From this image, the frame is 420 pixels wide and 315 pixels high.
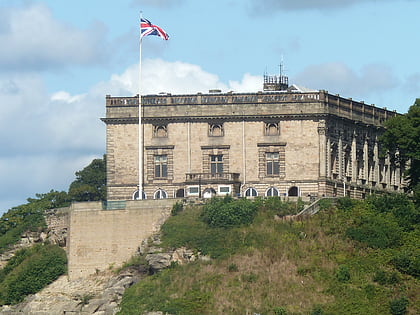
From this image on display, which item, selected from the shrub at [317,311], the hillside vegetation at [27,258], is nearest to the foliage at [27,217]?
the hillside vegetation at [27,258]

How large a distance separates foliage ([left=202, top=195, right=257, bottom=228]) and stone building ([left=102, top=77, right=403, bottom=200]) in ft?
24.0

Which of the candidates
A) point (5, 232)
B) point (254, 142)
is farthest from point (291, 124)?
point (5, 232)

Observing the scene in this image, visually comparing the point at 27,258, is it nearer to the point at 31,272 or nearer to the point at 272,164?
the point at 31,272

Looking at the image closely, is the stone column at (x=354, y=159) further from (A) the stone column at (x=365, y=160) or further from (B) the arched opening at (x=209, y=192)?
(B) the arched opening at (x=209, y=192)

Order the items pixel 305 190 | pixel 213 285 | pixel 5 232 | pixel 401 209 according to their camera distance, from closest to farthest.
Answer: pixel 213 285 → pixel 401 209 → pixel 305 190 → pixel 5 232

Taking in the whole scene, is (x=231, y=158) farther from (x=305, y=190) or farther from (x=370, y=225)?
(x=370, y=225)

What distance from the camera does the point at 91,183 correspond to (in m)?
173

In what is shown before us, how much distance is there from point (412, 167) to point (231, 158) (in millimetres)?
15828

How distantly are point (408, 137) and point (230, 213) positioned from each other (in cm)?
1649

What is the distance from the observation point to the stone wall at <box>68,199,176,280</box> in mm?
130000

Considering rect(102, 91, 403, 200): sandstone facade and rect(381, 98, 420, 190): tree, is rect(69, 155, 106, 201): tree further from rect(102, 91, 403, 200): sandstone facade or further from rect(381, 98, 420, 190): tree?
rect(381, 98, 420, 190): tree

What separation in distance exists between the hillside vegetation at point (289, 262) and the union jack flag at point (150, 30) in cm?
1474

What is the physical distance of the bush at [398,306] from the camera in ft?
372

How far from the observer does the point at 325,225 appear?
12488 cm
